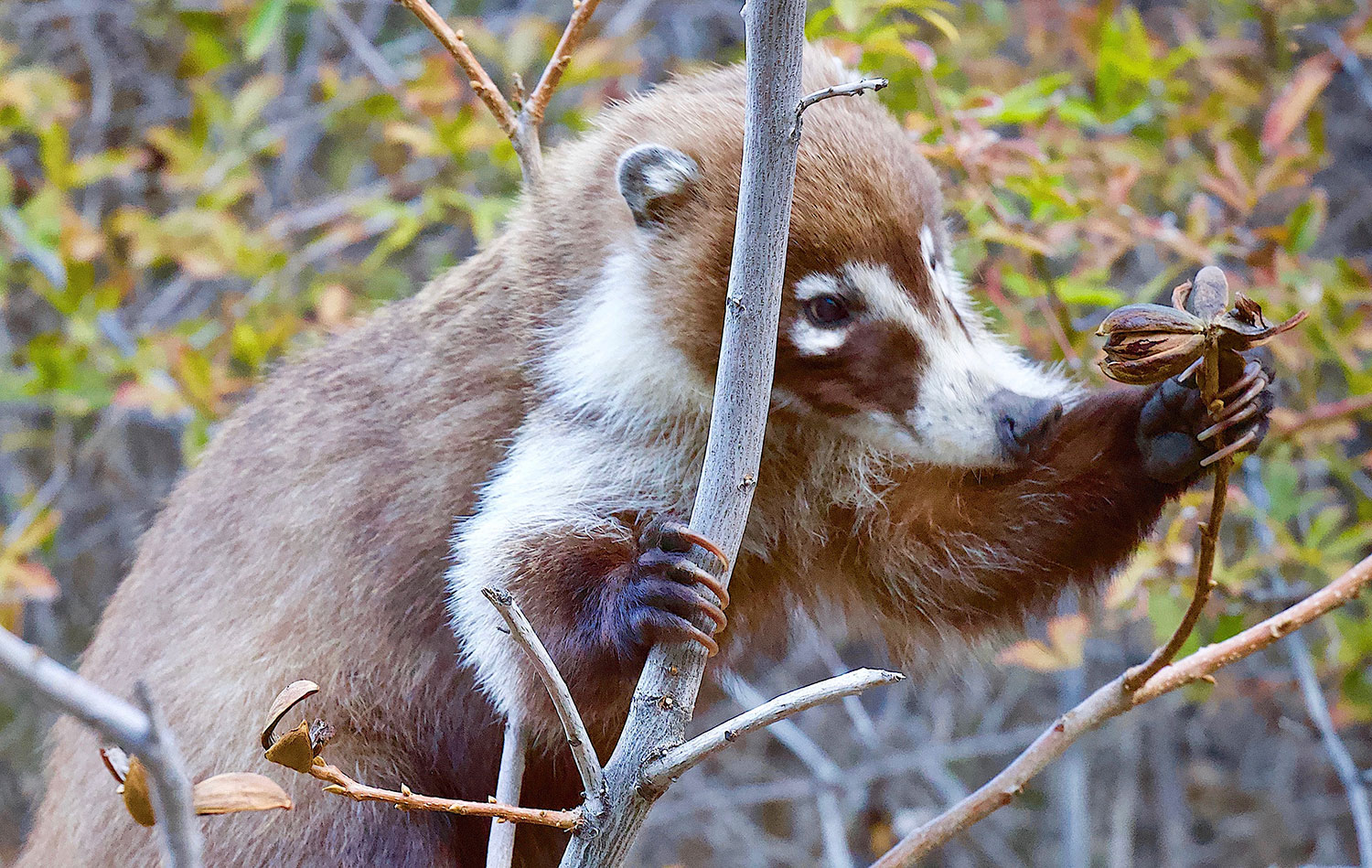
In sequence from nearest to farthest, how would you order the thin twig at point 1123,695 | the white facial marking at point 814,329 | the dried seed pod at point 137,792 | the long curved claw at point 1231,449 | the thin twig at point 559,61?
the dried seed pod at point 137,792
the long curved claw at point 1231,449
the thin twig at point 1123,695
the white facial marking at point 814,329
the thin twig at point 559,61

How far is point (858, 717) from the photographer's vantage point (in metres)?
3.71

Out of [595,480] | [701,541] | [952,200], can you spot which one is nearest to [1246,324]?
[701,541]

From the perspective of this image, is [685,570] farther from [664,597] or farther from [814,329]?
[814,329]

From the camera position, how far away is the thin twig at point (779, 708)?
1627 mm

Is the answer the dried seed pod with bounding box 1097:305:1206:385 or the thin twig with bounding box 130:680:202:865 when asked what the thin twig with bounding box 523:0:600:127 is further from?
the thin twig with bounding box 130:680:202:865

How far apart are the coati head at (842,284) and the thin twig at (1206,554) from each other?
1.65 ft

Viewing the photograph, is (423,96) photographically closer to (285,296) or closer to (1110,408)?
(285,296)

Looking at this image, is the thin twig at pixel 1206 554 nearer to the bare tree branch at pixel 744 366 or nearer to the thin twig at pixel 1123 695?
the thin twig at pixel 1123 695

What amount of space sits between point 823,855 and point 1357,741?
2346 mm

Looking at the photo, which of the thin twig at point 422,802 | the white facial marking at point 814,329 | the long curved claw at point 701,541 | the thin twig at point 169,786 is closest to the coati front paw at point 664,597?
the long curved claw at point 701,541

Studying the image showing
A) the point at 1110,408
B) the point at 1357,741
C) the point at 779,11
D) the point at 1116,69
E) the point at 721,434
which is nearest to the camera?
the point at 779,11

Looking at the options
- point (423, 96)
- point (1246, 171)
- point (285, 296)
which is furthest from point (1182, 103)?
point (285, 296)

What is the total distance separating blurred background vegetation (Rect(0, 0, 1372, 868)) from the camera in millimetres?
3428

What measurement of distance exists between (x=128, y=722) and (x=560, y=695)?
74 centimetres
